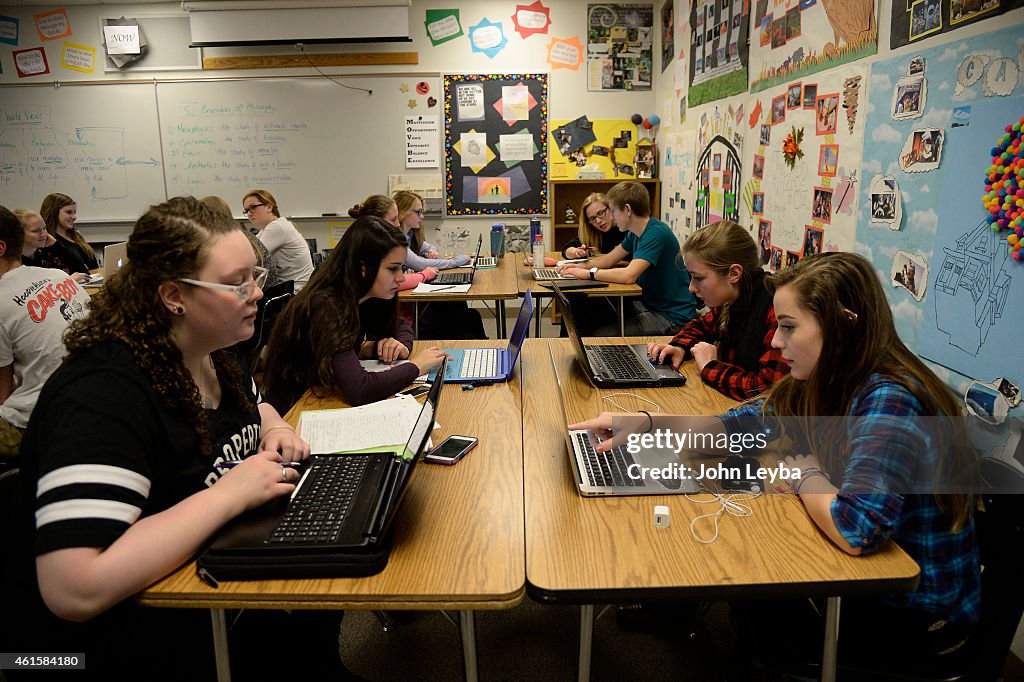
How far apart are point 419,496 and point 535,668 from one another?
0.79m

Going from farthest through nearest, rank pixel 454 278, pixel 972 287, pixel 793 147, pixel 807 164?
pixel 454 278
pixel 793 147
pixel 807 164
pixel 972 287

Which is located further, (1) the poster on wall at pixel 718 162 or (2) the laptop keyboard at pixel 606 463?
(1) the poster on wall at pixel 718 162

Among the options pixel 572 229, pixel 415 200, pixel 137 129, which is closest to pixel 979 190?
pixel 415 200

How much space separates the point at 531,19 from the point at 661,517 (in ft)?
16.7

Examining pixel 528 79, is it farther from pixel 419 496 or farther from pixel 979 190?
pixel 419 496

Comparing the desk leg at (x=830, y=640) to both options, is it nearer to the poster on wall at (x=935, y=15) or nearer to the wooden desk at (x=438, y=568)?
the wooden desk at (x=438, y=568)

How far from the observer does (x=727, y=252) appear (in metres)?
2.09

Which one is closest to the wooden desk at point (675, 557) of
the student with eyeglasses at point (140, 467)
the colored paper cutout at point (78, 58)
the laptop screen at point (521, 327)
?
the student with eyeglasses at point (140, 467)

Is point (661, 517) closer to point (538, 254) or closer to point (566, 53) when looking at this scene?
point (538, 254)

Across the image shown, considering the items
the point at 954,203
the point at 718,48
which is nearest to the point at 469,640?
the point at 954,203

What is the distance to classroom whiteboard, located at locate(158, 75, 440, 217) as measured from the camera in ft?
18.3

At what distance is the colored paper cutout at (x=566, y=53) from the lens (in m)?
5.50

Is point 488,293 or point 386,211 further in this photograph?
point 386,211

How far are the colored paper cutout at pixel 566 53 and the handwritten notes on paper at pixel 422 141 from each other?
105cm
